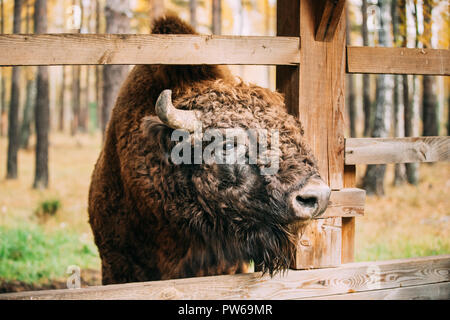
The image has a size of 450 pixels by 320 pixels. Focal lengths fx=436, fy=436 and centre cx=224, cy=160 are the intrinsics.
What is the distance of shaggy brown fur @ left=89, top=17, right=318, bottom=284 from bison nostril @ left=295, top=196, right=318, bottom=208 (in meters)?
0.08

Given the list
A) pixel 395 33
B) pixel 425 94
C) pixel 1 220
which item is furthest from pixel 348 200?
pixel 425 94

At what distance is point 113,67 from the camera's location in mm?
7609

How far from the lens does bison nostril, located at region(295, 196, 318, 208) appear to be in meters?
2.63

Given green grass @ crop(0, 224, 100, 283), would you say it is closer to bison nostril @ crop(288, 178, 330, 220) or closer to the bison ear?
the bison ear

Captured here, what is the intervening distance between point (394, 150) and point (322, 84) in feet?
2.49

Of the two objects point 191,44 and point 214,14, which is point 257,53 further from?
point 214,14

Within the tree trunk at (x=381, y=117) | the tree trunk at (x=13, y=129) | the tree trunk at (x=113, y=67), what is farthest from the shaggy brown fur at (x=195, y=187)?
the tree trunk at (x=13, y=129)

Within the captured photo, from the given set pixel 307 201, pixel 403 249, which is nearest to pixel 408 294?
pixel 307 201

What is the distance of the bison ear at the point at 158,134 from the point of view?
10.2 feet

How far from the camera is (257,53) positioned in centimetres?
296

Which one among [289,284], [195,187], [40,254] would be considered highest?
[195,187]

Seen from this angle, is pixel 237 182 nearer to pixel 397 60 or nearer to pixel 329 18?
pixel 329 18

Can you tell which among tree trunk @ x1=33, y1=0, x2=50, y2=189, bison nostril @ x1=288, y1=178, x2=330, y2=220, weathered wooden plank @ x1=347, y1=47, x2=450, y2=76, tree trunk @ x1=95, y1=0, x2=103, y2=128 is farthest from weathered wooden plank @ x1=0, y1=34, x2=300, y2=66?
tree trunk @ x1=95, y1=0, x2=103, y2=128

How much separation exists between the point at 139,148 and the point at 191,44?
37.4 inches
